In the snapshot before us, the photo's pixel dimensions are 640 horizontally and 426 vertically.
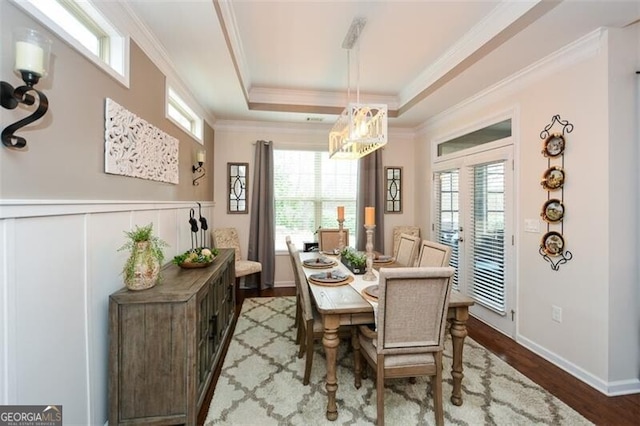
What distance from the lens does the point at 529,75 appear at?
2664 millimetres

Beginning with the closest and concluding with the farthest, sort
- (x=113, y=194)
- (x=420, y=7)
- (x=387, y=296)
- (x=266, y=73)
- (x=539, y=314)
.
A: (x=387, y=296) → (x=113, y=194) → (x=420, y=7) → (x=539, y=314) → (x=266, y=73)

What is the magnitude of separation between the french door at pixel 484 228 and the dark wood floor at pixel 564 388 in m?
0.29

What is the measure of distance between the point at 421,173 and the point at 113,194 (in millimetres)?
4251

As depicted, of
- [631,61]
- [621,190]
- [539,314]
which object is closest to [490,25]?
[631,61]

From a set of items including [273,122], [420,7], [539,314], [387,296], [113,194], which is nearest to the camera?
[387,296]

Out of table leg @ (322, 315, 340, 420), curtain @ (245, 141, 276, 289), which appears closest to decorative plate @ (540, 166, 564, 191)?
table leg @ (322, 315, 340, 420)

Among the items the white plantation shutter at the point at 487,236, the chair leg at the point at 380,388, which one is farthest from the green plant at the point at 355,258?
the white plantation shutter at the point at 487,236

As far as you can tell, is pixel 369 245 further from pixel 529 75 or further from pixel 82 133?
pixel 529 75

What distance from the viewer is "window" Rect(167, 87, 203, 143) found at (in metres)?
2.82

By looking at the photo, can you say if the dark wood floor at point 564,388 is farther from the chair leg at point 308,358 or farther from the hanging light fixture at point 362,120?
the hanging light fixture at point 362,120

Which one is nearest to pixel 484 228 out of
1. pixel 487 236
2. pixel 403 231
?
pixel 487 236

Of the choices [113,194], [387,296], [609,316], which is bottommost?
[609,316]

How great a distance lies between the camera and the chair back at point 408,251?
294cm

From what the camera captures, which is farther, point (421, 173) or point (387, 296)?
point (421, 173)
